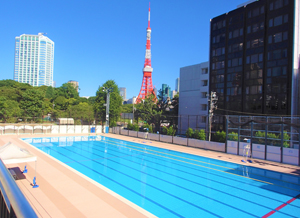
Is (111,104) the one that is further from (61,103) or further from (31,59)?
(31,59)

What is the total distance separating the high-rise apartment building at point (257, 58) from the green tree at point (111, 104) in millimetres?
17303

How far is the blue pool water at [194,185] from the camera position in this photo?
8586 mm

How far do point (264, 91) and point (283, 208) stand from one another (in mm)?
22272

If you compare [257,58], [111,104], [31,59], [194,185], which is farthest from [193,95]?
[31,59]

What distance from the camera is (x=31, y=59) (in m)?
193

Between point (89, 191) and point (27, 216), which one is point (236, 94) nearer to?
point (89, 191)

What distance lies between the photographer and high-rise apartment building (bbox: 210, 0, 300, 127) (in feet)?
85.7

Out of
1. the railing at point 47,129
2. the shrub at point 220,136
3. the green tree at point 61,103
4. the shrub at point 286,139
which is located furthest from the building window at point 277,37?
the green tree at point 61,103

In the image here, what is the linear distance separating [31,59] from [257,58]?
203 metres

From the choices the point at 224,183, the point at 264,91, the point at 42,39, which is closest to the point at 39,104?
the point at 264,91

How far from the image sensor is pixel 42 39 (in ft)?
639

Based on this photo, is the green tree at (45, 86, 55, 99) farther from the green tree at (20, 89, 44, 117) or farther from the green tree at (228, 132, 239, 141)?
the green tree at (228, 132, 239, 141)

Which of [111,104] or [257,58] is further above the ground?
[257,58]

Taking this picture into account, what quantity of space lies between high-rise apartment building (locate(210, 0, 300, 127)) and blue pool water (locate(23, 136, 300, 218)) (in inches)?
596
